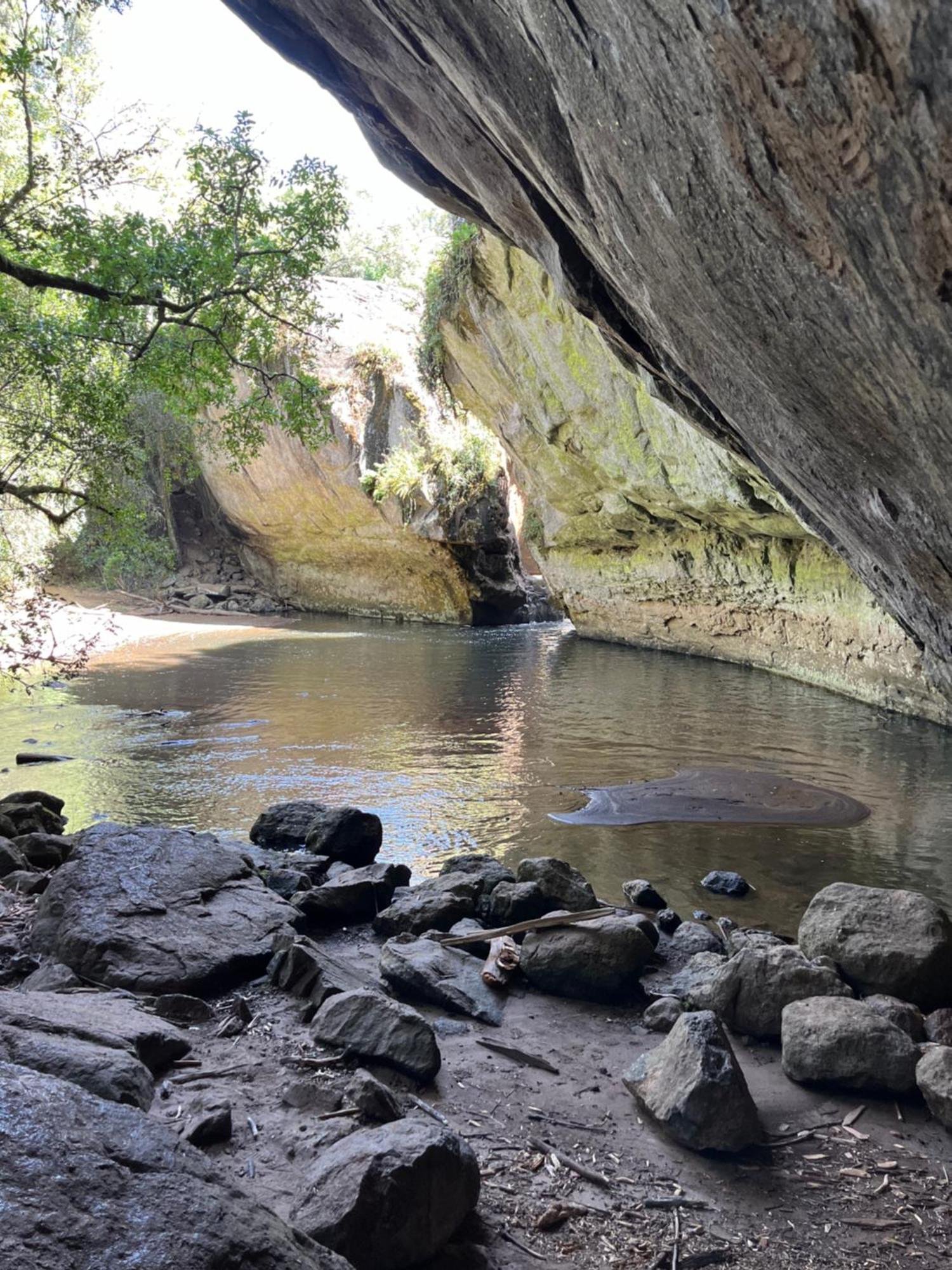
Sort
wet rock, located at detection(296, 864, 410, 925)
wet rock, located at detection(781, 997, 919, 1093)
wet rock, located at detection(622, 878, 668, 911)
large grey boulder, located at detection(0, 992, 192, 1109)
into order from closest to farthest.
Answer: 1. large grey boulder, located at detection(0, 992, 192, 1109)
2. wet rock, located at detection(781, 997, 919, 1093)
3. wet rock, located at detection(296, 864, 410, 925)
4. wet rock, located at detection(622, 878, 668, 911)

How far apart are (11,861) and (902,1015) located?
5347 millimetres

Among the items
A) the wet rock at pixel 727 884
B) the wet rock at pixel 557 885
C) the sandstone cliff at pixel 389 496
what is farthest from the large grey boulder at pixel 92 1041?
the sandstone cliff at pixel 389 496

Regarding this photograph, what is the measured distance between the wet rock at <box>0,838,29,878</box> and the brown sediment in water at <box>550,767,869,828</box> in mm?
4454

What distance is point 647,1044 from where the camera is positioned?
425cm

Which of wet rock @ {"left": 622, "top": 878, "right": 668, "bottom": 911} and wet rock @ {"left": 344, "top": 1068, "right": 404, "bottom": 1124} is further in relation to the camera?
wet rock @ {"left": 622, "top": 878, "right": 668, "bottom": 911}

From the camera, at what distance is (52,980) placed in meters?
3.95

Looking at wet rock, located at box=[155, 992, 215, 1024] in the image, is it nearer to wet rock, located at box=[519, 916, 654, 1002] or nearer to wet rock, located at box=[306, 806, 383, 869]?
wet rock, located at box=[519, 916, 654, 1002]

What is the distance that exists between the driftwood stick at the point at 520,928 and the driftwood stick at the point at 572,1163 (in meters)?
1.70

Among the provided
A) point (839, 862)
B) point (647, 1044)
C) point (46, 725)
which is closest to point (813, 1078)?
point (647, 1044)

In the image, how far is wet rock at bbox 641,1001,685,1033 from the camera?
4398mm

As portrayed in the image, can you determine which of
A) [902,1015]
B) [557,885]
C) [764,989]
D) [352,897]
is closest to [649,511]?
[557,885]

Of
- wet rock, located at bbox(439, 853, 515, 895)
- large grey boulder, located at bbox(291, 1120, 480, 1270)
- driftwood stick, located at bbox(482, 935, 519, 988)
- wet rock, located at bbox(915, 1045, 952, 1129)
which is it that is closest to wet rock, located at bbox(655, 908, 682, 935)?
wet rock, located at bbox(439, 853, 515, 895)

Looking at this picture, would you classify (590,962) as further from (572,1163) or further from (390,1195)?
(390,1195)

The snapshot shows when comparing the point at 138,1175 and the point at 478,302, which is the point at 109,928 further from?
the point at 478,302
